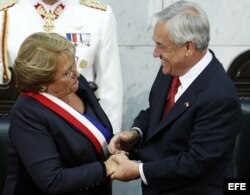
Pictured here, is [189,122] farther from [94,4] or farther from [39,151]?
[94,4]

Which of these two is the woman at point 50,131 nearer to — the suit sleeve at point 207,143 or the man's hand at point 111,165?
the man's hand at point 111,165

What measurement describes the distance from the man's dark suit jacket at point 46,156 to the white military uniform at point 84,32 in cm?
65

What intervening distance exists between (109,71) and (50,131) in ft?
2.48

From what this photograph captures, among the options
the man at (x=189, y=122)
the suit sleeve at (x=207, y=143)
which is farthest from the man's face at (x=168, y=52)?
the suit sleeve at (x=207, y=143)

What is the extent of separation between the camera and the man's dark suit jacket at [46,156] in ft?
5.90

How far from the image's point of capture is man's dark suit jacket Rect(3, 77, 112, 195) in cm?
180

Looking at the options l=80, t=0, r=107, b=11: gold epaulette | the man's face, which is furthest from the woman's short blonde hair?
l=80, t=0, r=107, b=11: gold epaulette

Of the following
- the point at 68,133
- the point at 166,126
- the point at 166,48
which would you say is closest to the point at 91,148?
the point at 68,133

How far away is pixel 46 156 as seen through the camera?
5.90 feet

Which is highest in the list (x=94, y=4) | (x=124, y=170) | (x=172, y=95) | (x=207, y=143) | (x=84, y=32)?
(x=94, y=4)

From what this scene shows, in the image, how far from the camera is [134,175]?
2.03m

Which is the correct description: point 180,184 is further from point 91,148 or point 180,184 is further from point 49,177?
point 49,177

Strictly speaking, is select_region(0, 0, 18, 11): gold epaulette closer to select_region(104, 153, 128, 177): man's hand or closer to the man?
the man

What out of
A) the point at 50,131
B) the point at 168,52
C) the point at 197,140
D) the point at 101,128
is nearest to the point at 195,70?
the point at 168,52
